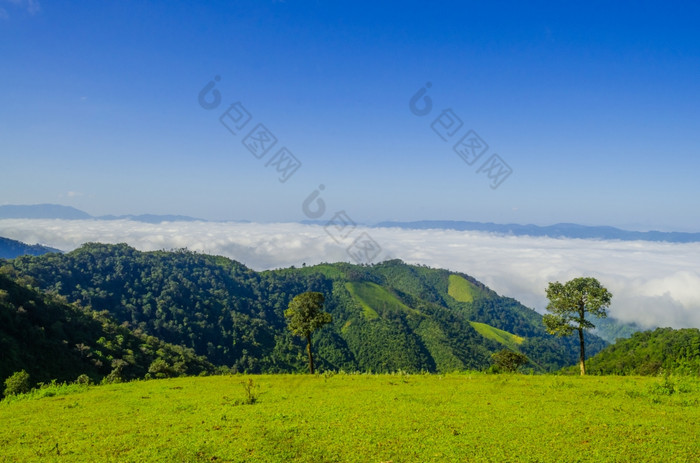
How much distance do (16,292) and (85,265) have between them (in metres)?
124

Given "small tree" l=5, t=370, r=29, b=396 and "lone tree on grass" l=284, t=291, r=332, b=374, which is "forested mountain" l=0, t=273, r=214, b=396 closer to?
"small tree" l=5, t=370, r=29, b=396

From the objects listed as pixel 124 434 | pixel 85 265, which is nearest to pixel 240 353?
pixel 85 265

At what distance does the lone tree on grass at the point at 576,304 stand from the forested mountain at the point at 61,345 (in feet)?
169

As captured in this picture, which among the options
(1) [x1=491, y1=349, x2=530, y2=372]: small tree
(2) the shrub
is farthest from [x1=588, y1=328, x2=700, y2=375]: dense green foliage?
(2) the shrub

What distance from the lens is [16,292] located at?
71.9 meters

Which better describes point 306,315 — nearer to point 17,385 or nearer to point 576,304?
point 17,385

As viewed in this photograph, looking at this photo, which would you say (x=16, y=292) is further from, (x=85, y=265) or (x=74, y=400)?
(x=85, y=265)

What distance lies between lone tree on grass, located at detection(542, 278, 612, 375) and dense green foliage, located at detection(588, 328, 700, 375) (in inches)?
2173

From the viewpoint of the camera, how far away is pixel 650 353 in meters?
100

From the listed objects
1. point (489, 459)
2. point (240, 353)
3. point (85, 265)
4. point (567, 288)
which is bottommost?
point (240, 353)

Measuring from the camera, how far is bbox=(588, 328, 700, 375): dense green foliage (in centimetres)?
8414

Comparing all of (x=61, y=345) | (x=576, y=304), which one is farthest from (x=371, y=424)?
(x=61, y=345)

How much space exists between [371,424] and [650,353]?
118 metres

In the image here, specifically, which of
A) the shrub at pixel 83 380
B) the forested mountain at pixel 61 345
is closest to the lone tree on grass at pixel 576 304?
the shrub at pixel 83 380
